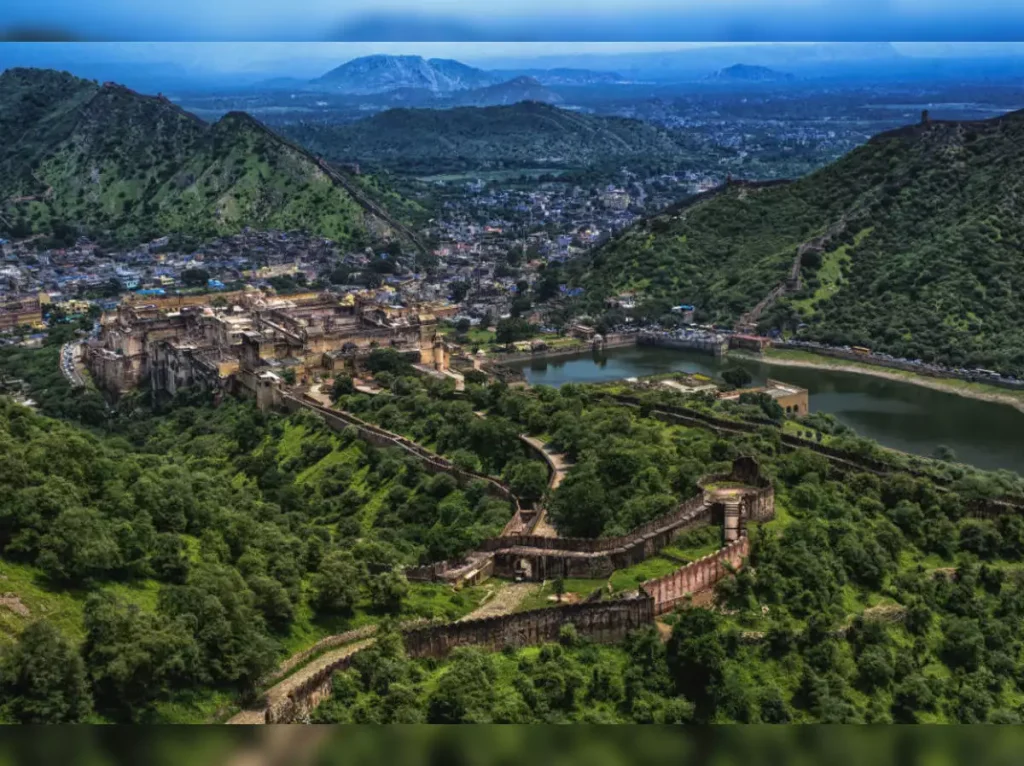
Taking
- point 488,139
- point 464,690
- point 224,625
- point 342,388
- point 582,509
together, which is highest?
point 224,625

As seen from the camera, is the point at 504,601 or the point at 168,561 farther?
the point at 504,601

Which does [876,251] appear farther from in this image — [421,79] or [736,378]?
[421,79]

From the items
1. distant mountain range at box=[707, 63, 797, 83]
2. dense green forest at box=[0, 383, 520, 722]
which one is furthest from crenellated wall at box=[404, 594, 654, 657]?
distant mountain range at box=[707, 63, 797, 83]

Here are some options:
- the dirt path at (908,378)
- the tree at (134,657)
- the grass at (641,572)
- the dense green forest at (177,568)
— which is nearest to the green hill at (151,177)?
the dirt path at (908,378)

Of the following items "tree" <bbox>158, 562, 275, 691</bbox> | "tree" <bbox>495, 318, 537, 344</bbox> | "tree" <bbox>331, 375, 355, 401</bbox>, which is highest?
"tree" <bbox>158, 562, 275, 691</bbox>

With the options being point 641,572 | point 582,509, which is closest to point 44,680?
point 641,572

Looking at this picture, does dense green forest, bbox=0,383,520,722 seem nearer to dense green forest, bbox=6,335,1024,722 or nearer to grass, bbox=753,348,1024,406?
dense green forest, bbox=6,335,1024,722
